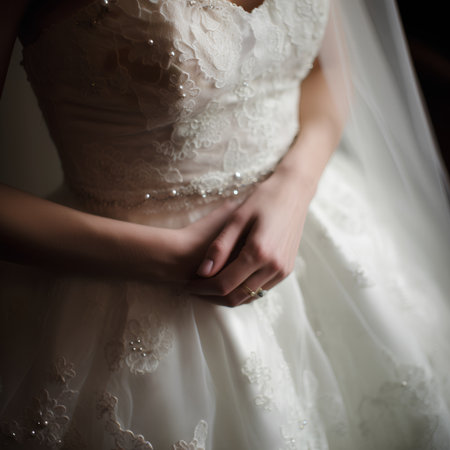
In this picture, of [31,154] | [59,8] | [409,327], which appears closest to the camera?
[59,8]

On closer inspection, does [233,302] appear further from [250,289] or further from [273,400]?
[273,400]

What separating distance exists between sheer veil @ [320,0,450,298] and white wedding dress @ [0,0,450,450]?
0.06 m

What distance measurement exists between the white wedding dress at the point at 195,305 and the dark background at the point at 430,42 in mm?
652

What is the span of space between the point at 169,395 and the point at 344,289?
1.16 feet

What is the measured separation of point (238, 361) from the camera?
0.57 meters

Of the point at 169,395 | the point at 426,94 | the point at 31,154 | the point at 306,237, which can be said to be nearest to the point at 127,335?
the point at 169,395

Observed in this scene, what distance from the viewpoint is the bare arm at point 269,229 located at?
0.54 metres

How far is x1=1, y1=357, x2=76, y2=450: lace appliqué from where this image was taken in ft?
1.74

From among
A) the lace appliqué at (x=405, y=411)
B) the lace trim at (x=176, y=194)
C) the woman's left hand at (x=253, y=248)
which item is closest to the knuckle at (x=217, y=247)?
the woman's left hand at (x=253, y=248)

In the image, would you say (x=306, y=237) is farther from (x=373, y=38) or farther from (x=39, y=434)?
(x=39, y=434)

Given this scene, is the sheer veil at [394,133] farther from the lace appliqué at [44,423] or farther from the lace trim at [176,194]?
the lace appliqué at [44,423]

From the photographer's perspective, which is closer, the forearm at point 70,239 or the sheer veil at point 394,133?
the forearm at point 70,239

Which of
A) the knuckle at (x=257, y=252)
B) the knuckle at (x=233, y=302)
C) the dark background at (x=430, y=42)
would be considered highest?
the dark background at (x=430, y=42)

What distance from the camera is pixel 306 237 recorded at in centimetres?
74
